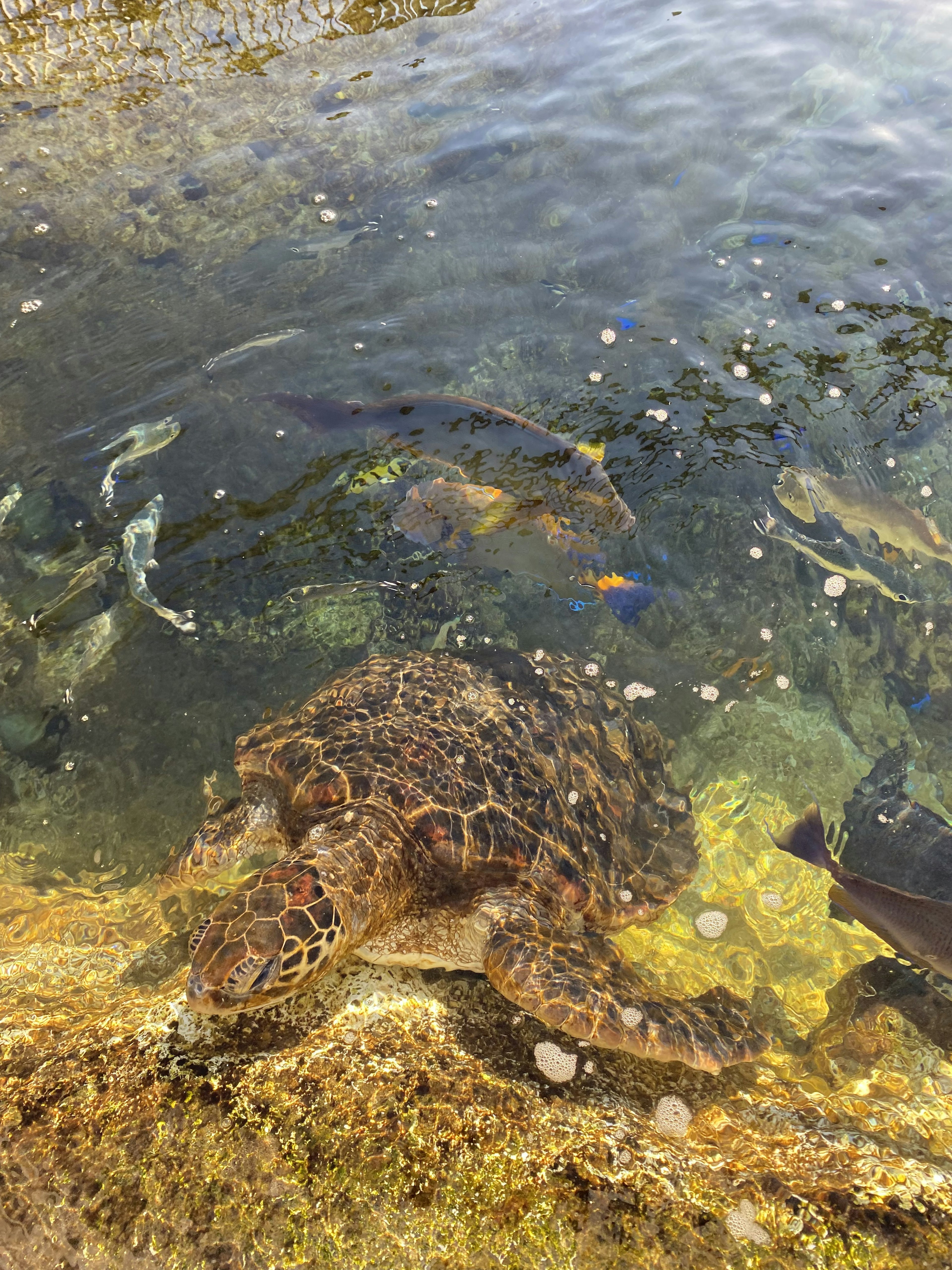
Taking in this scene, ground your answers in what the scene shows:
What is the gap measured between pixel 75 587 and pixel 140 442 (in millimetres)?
982

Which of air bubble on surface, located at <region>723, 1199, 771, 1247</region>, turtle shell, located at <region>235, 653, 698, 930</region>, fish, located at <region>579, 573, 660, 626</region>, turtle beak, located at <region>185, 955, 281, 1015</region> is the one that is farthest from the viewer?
fish, located at <region>579, 573, 660, 626</region>

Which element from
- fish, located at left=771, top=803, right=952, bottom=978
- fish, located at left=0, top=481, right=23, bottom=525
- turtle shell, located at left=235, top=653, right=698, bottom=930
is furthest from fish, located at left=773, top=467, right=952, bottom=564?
fish, located at left=0, top=481, right=23, bottom=525

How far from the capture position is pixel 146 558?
3873mm

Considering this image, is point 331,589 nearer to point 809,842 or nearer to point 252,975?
point 252,975

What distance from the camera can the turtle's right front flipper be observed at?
10.2 feet

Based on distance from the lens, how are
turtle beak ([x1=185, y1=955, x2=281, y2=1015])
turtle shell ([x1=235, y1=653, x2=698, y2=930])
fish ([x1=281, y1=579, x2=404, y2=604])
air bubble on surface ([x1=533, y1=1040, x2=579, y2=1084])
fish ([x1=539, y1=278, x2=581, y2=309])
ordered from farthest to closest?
fish ([x1=539, y1=278, x2=581, y2=309])
fish ([x1=281, y1=579, x2=404, y2=604])
turtle shell ([x1=235, y1=653, x2=698, y2=930])
air bubble on surface ([x1=533, y1=1040, x2=579, y2=1084])
turtle beak ([x1=185, y1=955, x2=281, y2=1015])

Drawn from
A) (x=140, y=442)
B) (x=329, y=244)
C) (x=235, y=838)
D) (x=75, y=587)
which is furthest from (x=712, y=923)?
(x=329, y=244)

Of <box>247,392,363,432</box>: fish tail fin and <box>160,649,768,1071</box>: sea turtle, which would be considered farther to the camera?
<box>247,392,363,432</box>: fish tail fin

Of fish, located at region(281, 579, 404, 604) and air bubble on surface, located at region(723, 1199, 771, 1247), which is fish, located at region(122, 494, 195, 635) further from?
air bubble on surface, located at region(723, 1199, 771, 1247)

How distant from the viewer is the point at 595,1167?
→ 209 centimetres

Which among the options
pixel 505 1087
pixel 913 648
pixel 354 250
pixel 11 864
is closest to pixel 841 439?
pixel 913 648

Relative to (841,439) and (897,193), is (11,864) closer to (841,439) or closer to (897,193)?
(841,439)

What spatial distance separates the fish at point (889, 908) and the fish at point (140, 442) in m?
4.14

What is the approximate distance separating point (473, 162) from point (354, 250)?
4.65ft
